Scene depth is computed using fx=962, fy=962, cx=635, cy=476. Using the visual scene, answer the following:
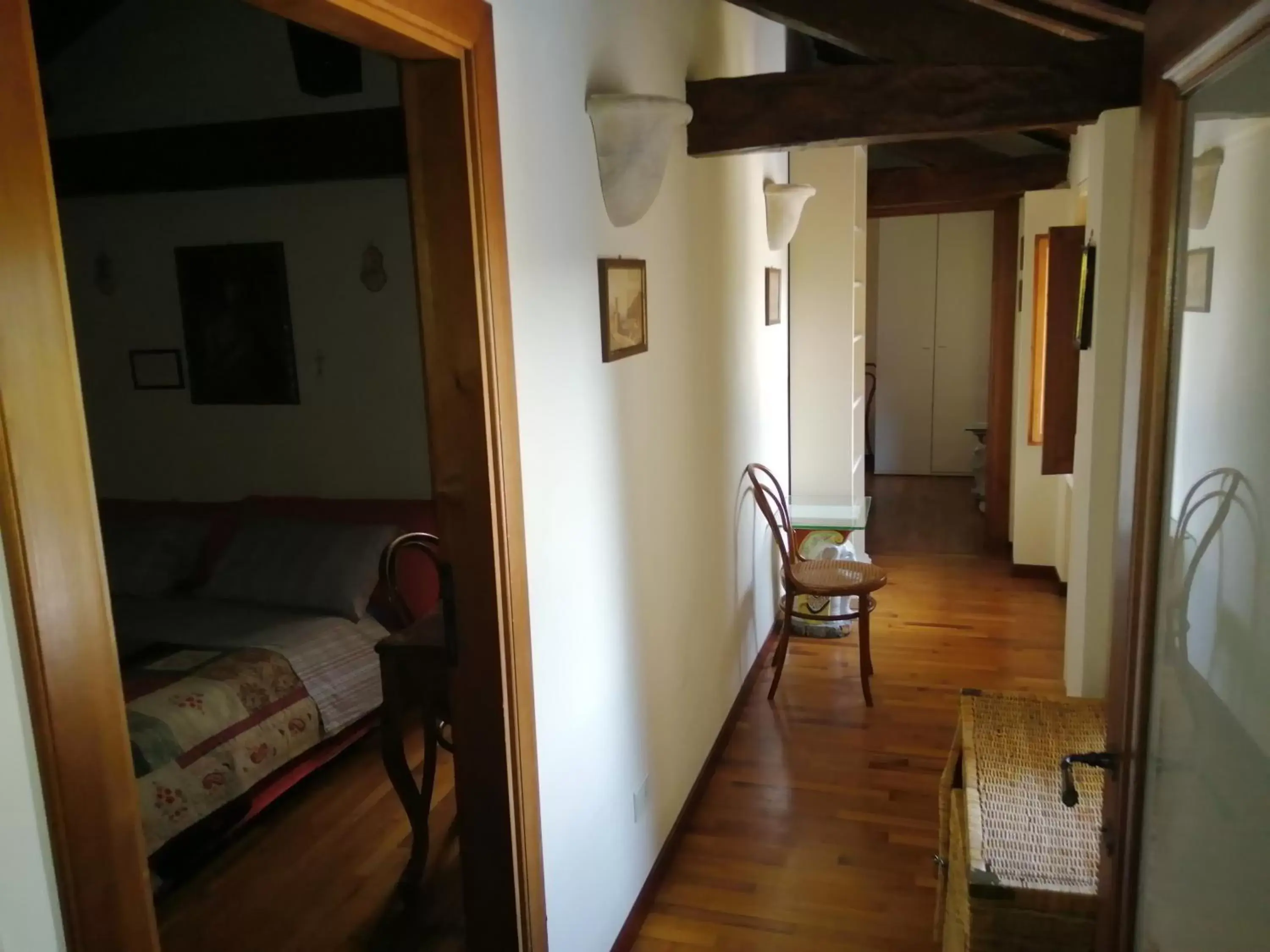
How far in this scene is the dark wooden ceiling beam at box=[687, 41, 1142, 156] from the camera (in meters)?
2.26

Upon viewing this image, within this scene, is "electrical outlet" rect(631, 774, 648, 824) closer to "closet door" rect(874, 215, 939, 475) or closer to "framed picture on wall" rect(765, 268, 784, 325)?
"framed picture on wall" rect(765, 268, 784, 325)

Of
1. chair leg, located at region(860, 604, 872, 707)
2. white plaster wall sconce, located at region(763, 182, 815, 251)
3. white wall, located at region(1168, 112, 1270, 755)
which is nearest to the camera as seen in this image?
white wall, located at region(1168, 112, 1270, 755)

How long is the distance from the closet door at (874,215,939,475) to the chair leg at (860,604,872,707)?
4.45 meters

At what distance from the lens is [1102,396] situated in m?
2.53

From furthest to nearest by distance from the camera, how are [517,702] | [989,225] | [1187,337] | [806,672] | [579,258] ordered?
[989,225]
[806,672]
[579,258]
[517,702]
[1187,337]

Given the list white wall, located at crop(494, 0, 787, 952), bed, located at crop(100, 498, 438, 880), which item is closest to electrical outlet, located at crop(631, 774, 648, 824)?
white wall, located at crop(494, 0, 787, 952)

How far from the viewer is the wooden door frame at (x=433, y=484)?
0.77 meters

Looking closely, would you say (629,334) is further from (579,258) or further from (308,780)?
(308,780)

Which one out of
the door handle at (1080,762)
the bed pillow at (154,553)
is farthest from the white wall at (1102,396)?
the bed pillow at (154,553)

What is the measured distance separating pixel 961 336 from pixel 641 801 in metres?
6.00

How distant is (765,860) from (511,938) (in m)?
1.12

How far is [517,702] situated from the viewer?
1.67 m

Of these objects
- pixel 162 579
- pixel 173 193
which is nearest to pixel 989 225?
pixel 173 193

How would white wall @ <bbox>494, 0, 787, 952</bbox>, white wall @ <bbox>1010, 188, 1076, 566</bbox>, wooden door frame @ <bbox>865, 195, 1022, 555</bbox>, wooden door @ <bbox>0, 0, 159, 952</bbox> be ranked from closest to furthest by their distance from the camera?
wooden door @ <bbox>0, 0, 159, 952</bbox> < white wall @ <bbox>494, 0, 787, 952</bbox> < white wall @ <bbox>1010, 188, 1076, 566</bbox> < wooden door frame @ <bbox>865, 195, 1022, 555</bbox>
